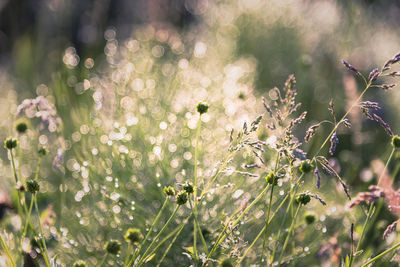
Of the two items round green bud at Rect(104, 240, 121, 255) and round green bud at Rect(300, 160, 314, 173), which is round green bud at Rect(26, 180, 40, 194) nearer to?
round green bud at Rect(104, 240, 121, 255)

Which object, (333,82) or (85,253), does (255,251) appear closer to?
(85,253)

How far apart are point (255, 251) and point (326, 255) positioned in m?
0.16

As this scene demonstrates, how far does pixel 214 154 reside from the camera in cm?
106

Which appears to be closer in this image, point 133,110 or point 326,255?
point 326,255

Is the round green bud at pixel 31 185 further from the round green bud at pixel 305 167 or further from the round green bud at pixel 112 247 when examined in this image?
the round green bud at pixel 305 167

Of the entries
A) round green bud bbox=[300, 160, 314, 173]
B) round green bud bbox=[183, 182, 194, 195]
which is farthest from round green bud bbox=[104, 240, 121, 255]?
round green bud bbox=[300, 160, 314, 173]

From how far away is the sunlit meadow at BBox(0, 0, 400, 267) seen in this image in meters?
0.60

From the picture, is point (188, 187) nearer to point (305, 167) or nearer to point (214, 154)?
point (305, 167)

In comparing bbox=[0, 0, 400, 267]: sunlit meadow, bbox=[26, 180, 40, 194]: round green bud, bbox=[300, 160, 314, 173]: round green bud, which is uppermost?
bbox=[300, 160, 314, 173]: round green bud

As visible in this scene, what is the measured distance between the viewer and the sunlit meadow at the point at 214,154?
0.60 m

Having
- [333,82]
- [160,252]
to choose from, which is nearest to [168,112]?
[160,252]

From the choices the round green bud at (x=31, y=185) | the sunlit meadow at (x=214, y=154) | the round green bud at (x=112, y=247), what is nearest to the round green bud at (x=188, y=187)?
the sunlit meadow at (x=214, y=154)

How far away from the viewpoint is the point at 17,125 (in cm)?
73

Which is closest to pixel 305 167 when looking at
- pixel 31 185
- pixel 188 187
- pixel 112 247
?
pixel 188 187
